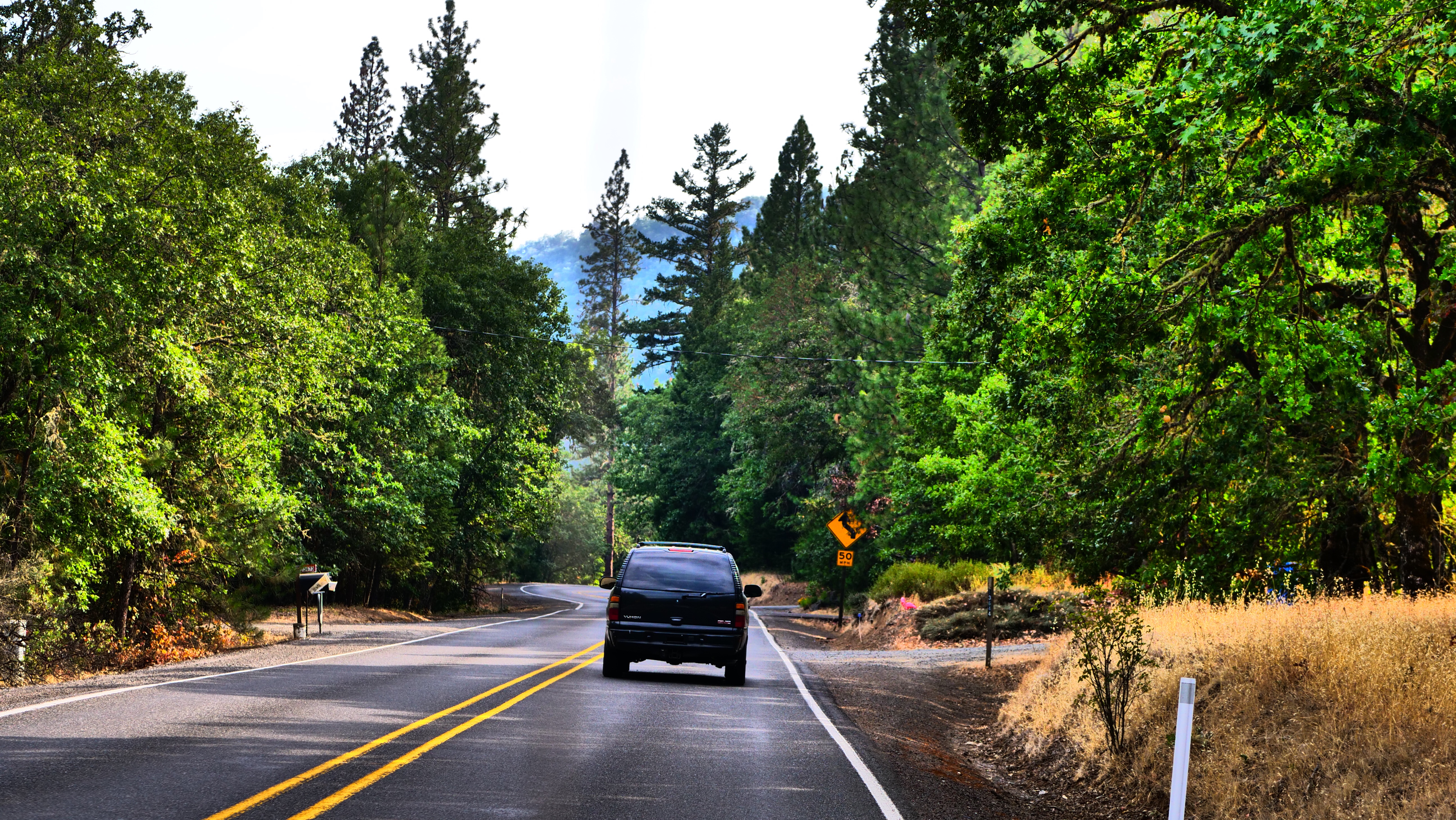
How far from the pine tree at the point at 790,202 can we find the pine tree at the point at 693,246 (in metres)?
4.77

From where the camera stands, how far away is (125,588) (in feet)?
71.3

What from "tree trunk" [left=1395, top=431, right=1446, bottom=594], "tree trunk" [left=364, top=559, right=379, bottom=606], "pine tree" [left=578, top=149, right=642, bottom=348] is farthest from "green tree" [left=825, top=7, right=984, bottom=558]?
"pine tree" [left=578, top=149, right=642, bottom=348]

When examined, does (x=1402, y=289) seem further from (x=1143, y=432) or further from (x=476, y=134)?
(x=476, y=134)

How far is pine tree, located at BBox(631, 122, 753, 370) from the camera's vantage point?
8281 cm

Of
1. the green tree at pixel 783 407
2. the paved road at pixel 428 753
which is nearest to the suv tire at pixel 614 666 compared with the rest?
the paved road at pixel 428 753

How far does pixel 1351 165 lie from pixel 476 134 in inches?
2078

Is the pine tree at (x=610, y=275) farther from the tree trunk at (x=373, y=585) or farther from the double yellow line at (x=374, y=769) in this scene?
the double yellow line at (x=374, y=769)

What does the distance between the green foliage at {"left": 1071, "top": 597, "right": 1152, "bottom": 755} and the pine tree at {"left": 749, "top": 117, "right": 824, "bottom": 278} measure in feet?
200

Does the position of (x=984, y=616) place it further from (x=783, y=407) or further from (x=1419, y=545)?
(x=783, y=407)

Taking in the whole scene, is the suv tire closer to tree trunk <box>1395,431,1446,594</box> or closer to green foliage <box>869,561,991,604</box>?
tree trunk <box>1395,431,1446,594</box>

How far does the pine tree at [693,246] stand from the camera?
8281cm

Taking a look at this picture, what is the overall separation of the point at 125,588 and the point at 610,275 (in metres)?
93.3

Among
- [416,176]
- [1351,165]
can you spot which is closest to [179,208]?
[1351,165]

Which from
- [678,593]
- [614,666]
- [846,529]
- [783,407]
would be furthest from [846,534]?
[678,593]
